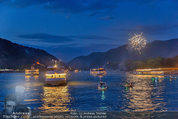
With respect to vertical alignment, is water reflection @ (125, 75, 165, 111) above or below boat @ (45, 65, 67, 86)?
below

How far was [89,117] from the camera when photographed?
1631 cm

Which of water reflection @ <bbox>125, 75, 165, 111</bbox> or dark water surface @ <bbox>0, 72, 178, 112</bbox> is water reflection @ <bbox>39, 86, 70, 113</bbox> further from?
water reflection @ <bbox>125, 75, 165, 111</bbox>

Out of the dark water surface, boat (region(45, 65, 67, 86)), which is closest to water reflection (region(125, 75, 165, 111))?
the dark water surface

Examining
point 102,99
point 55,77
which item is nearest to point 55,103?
point 102,99

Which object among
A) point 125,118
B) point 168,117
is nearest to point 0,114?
point 125,118

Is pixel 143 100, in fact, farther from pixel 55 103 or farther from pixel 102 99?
pixel 55 103

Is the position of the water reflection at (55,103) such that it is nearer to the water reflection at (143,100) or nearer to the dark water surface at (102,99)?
the dark water surface at (102,99)

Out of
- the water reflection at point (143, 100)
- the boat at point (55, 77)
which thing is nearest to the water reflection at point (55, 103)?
the water reflection at point (143, 100)

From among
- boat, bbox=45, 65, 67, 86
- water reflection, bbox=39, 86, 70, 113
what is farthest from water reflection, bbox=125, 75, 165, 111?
boat, bbox=45, 65, 67, 86

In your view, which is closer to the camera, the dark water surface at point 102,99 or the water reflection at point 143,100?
the water reflection at point 143,100

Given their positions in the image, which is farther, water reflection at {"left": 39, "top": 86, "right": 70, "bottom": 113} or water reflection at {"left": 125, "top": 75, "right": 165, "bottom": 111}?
water reflection at {"left": 125, "top": 75, "right": 165, "bottom": 111}

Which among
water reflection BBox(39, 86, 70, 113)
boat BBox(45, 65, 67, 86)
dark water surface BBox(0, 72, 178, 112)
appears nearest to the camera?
water reflection BBox(39, 86, 70, 113)

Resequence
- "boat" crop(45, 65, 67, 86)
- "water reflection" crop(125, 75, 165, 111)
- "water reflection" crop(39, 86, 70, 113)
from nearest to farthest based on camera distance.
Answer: "water reflection" crop(39, 86, 70, 113) → "water reflection" crop(125, 75, 165, 111) → "boat" crop(45, 65, 67, 86)

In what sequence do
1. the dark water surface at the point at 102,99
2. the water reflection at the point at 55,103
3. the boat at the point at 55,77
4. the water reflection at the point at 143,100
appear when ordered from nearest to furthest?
the water reflection at the point at 55,103 → the water reflection at the point at 143,100 → the dark water surface at the point at 102,99 → the boat at the point at 55,77
